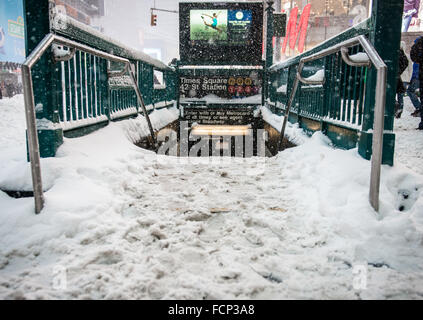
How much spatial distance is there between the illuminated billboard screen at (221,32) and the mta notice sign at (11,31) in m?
11.9

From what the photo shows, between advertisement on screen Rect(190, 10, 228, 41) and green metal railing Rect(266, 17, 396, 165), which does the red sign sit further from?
green metal railing Rect(266, 17, 396, 165)

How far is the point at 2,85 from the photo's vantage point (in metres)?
20.0

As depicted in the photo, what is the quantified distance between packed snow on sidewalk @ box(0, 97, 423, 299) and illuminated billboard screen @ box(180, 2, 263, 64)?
8138 mm

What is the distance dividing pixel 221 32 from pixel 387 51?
8616 millimetres

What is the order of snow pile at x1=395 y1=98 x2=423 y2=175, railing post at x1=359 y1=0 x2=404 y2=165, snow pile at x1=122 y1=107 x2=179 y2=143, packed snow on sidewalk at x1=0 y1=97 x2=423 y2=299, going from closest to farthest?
packed snow on sidewalk at x1=0 y1=97 x2=423 y2=299 < railing post at x1=359 y1=0 x2=404 y2=165 < snow pile at x1=395 y1=98 x2=423 y2=175 < snow pile at x1=122 y1=107 x2=179 y2=143

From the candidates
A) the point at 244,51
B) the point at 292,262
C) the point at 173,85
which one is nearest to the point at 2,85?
the point at 173,85

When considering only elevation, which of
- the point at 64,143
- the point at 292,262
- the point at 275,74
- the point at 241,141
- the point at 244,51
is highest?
the point at 244,51

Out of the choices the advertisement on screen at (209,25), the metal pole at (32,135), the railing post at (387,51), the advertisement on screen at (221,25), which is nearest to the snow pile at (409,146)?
the railing post at (387,51)

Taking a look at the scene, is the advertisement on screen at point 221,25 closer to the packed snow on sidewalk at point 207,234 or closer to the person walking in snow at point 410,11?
the packed snow on sidewalk at point 207,234

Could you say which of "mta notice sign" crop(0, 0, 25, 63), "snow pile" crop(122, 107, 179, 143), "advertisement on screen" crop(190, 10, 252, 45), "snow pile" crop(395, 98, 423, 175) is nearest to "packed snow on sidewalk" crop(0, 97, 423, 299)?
"snow pile" crop(395, 98, 423, 175)

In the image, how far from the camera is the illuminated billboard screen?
10828 mm
